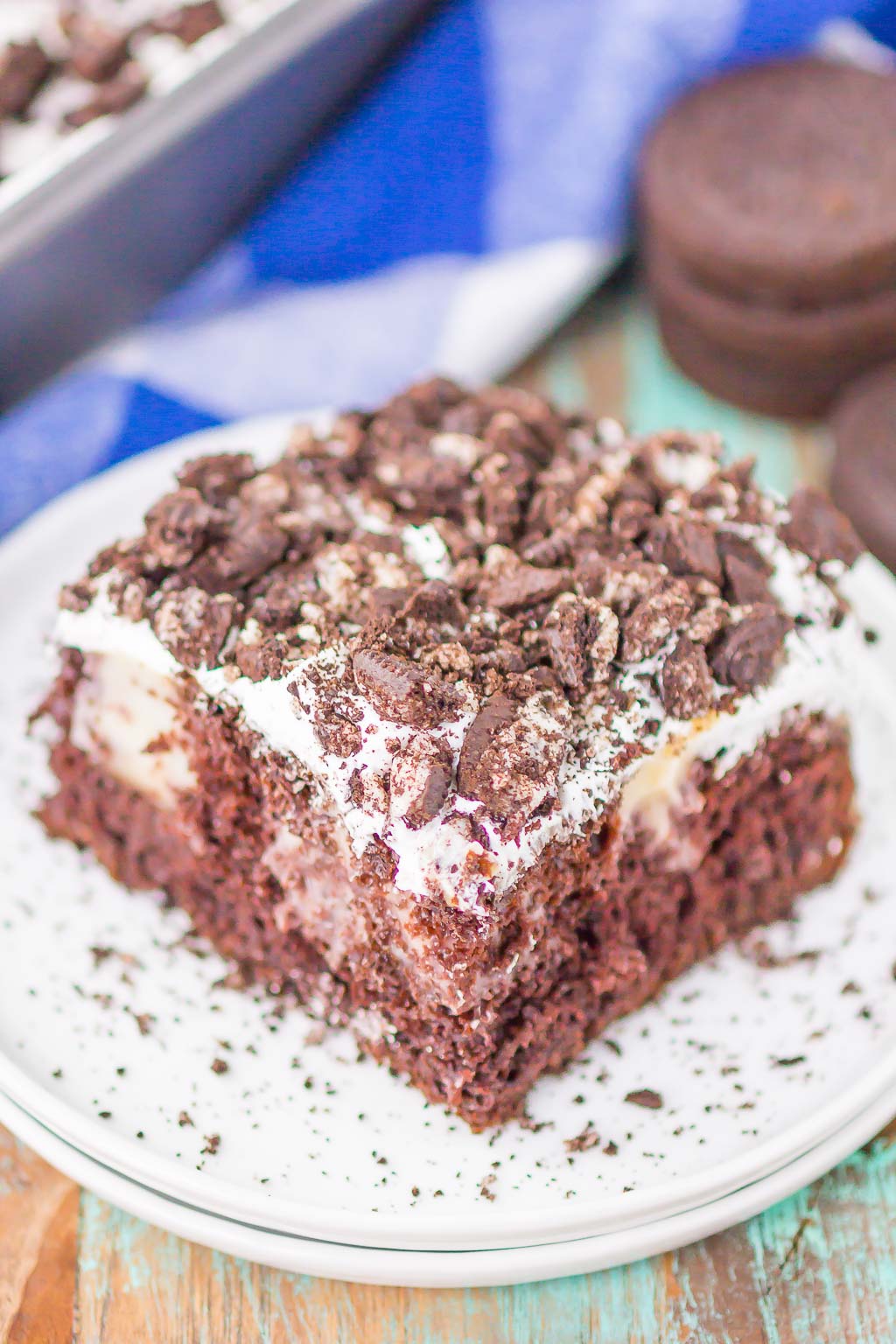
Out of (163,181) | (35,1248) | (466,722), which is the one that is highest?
(163,181)

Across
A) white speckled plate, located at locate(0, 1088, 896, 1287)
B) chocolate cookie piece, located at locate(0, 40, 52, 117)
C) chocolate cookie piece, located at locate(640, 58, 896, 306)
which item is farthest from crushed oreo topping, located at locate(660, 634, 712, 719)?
chocolate cookie piece, located at locate(0, 40, 52, 117)

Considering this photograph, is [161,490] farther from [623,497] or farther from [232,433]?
[623,497]

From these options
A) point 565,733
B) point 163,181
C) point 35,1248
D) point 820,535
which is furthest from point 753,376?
point 35,1248

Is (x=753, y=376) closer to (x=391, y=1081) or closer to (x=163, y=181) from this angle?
(x=163, y=181)

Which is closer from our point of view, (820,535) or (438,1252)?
(438,1252)

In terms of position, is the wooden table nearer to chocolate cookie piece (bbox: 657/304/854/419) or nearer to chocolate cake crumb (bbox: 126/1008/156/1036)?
chocolate cake crumb (bbox: 126/1008/156/1036)

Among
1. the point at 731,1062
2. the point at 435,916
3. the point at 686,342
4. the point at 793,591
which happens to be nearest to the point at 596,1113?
the point at 731,1062

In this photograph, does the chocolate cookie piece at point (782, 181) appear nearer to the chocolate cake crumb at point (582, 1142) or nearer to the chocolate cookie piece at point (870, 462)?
the chocolate cookie piece at point (870, 462)
